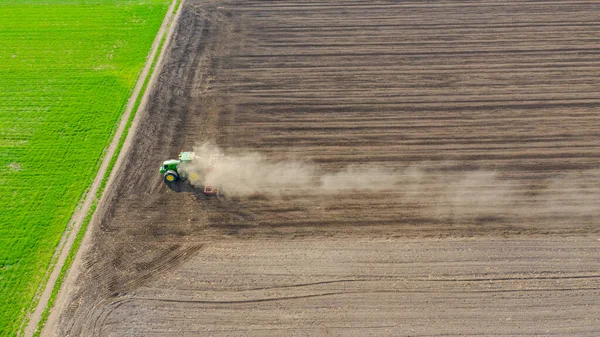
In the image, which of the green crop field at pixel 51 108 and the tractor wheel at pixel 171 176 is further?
the tractor wheel at pixel 171 176

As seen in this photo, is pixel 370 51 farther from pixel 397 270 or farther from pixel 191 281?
pixel 191 281

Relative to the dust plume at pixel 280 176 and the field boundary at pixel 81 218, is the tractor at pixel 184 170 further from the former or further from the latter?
the field boundary at pixel 81 218

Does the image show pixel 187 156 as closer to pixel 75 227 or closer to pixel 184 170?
pixel 184 170

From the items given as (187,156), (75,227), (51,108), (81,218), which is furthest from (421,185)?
(51,108)

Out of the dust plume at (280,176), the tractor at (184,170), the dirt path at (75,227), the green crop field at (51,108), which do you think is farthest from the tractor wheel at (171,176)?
the green crop field at (51,108)

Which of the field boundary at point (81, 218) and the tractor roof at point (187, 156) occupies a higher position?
the tractor roof at point (187, 156)

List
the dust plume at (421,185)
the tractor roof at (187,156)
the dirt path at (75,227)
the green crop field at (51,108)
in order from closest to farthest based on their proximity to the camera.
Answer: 1. the dirt path at (75,227)
2. the green crop field at (51,108)
3. the dust plume at (421,185)
4. the tractor roof at (187,156)

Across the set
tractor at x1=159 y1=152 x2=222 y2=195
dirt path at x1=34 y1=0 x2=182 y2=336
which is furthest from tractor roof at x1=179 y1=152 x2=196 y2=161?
dirt path at x1=34 y1=0 x2=182 y2=336
